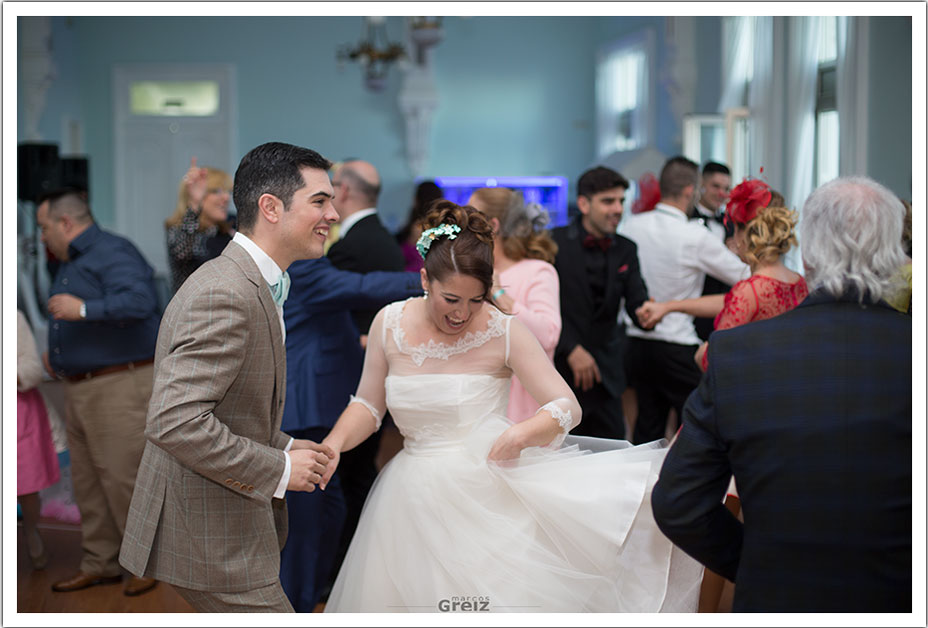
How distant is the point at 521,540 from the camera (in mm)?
2213

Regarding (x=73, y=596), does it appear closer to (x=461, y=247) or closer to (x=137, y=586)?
(x=137, y=586)

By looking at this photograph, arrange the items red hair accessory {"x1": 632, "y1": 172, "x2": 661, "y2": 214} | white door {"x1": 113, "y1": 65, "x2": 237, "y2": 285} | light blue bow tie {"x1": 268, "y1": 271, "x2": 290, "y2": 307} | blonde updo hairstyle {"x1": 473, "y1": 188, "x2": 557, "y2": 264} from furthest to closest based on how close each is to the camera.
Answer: white door {"x1": 113, "y1": 65, "x2": 237, "y2": 285} → red hair accessory {"x1": 632, "y1": 172, "x2": 661, "y2": 214} → blonde updo hairstyle {"x1": 473, "y1": 188, "x2": 557, "y2": 264} → light blue bow tie {"x1": 268, "y1": 271, "x2": 290, "y2": 307}

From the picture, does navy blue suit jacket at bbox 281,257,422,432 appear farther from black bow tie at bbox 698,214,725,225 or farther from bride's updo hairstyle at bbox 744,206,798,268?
black bow tie at bbox 698,214,725,225

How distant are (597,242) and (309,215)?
6.86 feet

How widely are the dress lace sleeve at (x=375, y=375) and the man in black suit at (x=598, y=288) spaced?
140cm

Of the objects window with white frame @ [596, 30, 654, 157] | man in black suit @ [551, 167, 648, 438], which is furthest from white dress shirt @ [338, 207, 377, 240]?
window with white frame @ [596, 30, 654, 157]

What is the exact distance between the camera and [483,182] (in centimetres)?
1148

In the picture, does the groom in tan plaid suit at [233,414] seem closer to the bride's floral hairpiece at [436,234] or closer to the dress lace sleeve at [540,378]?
the bride's floral hairpiece at [436,234]

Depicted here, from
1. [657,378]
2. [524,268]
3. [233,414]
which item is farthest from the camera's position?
[657,378]

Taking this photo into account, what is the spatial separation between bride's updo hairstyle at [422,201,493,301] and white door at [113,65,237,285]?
30.5ft

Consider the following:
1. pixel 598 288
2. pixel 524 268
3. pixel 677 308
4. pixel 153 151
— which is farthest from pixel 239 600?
pixel 153 151

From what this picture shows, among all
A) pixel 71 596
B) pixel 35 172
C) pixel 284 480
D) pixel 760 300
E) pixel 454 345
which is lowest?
pixel 71 596

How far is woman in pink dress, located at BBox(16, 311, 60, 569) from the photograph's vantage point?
3.87m

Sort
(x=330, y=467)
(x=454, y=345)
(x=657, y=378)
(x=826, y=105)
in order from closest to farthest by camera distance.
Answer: (x=330, y=467) < (x=454, y=345) < (x=657, y=378) < (x=826, y=105)
